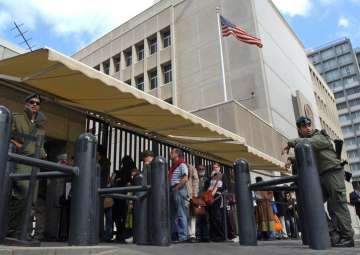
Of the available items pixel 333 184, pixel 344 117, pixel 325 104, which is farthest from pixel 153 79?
pixel 344 117

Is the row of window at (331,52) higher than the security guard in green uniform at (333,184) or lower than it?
higher

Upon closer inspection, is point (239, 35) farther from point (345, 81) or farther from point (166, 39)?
point (345, 81)

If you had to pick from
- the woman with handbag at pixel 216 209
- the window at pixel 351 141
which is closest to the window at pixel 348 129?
the window at pixel 351 141

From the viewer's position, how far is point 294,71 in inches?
1094

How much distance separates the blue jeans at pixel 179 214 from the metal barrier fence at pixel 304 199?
7.76 ft

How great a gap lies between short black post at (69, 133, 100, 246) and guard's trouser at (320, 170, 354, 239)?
9.18ft

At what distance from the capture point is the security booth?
6066mm

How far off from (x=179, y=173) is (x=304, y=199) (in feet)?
10.9

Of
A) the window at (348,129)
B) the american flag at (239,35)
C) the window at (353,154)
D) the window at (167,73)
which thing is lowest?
the american flag at (239,35)

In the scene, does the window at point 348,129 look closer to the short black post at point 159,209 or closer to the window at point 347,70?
the window at point 347,70

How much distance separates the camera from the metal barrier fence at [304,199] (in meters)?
3.59

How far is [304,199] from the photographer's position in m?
3.71

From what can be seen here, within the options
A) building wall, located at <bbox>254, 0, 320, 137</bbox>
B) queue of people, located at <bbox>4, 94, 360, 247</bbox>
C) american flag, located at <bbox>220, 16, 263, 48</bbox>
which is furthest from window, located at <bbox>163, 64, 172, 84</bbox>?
queue of people, located at <bbox>4, 94, 360, 247</bbox>

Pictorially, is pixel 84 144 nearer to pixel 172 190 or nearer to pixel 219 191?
pixel 172 190
